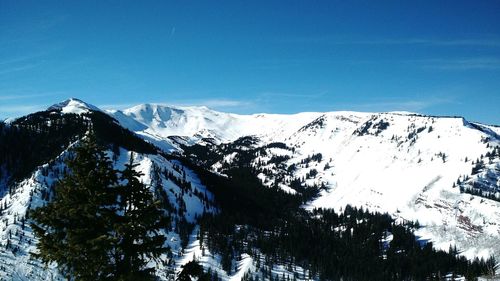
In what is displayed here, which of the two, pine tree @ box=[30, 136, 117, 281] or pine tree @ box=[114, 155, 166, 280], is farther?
pine tree @ box=[114, 155, 166, 280]

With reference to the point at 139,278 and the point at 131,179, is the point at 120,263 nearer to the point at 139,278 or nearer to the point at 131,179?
the point at 139,278

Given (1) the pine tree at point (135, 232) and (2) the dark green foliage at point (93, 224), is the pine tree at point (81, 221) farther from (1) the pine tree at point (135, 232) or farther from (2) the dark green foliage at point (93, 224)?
(1) the pine tree at point (135, 232)

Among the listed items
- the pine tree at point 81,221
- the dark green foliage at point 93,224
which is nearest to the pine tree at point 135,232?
the dark green foliage at point 93,224

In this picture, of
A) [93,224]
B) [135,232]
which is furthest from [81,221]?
[135,232]

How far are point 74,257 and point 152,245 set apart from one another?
13.7 feet

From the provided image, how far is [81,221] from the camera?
22375 mm

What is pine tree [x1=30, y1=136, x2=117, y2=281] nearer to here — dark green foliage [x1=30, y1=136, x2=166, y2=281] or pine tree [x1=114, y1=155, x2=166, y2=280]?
dark green foliage [x1=30, y1=136, x2=166, y2=281]

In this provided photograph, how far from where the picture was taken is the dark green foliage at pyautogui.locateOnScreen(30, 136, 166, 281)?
Result: 21703 millimetres

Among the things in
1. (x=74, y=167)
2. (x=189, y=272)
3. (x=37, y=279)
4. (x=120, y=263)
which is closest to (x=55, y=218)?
(x=74, y=167)

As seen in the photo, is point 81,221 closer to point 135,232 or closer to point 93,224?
point 93,224

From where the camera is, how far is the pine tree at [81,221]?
21656mm

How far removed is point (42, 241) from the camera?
21875 millimetres

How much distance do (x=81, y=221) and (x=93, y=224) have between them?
2.19ft

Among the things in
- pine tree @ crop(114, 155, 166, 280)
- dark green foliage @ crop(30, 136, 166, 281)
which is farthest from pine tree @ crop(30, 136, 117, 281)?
pine tree @ crop(114, 155, 166, 280)
